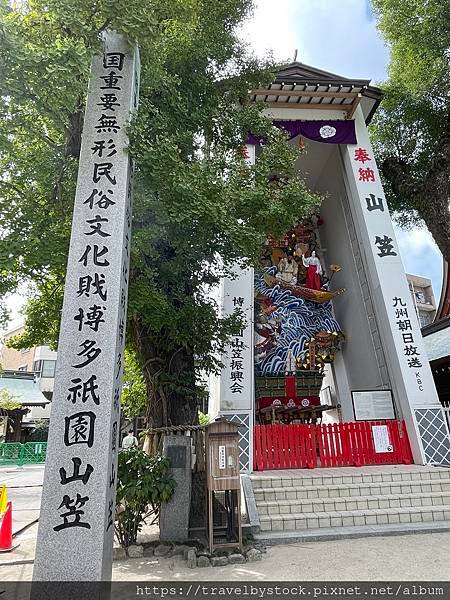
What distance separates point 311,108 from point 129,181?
8265mm

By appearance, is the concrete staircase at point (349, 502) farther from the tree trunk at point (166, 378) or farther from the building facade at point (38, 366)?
the building facade at point (38, 366)

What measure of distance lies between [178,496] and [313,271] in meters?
8.11

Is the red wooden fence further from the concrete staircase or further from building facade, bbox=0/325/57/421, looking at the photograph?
building facade, bbox=0/325/57/421

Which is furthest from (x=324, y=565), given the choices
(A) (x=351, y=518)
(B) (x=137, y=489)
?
(B) (x=137, y=489)

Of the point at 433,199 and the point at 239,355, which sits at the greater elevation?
the point at 433,199

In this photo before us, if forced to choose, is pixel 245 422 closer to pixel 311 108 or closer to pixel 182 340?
pixel 182 340

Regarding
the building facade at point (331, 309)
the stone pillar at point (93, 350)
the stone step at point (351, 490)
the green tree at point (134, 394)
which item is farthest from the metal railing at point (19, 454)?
the stone pillar at point (93, 350)

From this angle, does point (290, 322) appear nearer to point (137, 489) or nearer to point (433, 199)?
point (433, 199)

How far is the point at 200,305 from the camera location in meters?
6.07

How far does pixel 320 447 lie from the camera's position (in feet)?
23.9

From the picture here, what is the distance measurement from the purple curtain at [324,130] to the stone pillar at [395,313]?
0.97 feet

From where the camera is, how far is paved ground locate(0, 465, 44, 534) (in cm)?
734

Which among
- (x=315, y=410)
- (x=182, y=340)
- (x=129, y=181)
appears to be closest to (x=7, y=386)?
(x=315, y=410)

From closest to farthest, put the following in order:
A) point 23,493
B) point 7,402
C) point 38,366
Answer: point 23,493 → point 7,402 → point 38,366
